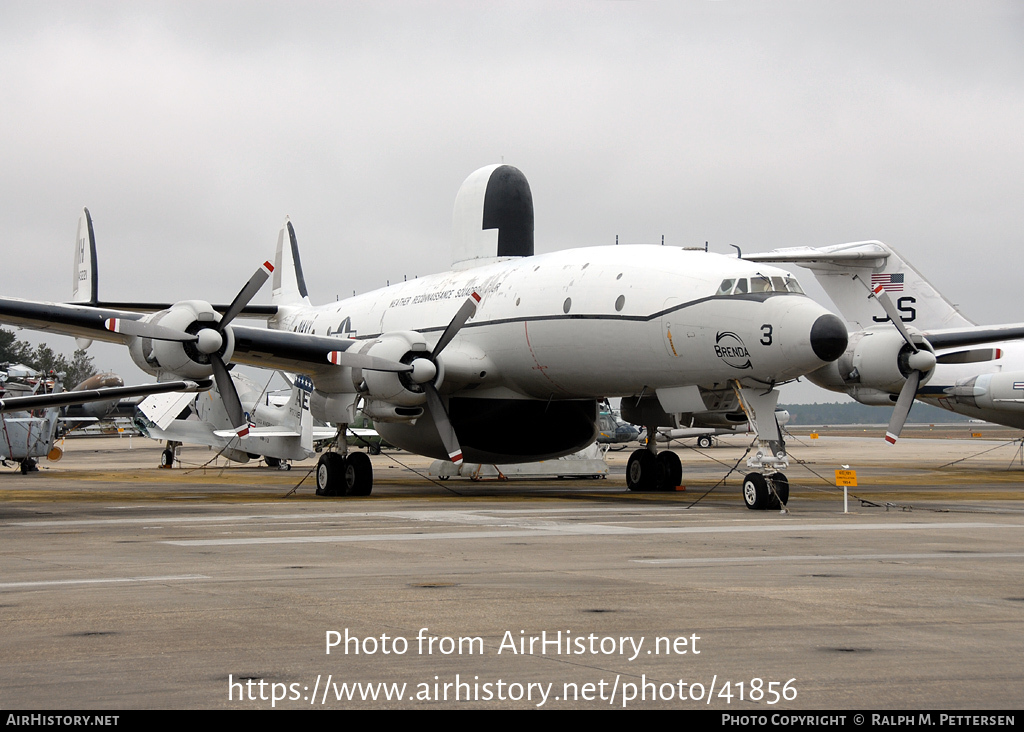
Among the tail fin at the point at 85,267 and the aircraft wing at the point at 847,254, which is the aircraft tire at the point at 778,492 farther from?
the tail fin at the point at 85,267

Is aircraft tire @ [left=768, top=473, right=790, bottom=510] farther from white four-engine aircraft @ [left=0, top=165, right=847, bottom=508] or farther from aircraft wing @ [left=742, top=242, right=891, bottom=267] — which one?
aircraft wing @ [left=742, top=242, right=891, bottom=267]

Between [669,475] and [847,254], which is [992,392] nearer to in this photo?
[847,254]

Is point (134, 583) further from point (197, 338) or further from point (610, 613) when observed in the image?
point (197, 338)

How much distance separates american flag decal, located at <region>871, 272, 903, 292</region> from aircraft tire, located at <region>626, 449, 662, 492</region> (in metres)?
11.6

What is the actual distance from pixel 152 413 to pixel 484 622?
30465 mm

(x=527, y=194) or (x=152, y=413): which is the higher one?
(x=527, y=194)

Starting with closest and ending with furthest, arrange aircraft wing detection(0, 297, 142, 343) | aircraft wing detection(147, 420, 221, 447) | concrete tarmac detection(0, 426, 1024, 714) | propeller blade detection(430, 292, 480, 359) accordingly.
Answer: concrete tarmac detection(0, 426, 1024, 714)
aircraft wing detection(0, 297, 142, 343)
propeller blade detection(430, 292, 480, 359)
aircraft wing detection(147, 420, 221, 447)

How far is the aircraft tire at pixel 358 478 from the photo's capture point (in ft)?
71.8

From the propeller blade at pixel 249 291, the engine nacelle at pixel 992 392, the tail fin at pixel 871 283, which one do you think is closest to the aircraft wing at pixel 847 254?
the tail fin at pixel 871 283

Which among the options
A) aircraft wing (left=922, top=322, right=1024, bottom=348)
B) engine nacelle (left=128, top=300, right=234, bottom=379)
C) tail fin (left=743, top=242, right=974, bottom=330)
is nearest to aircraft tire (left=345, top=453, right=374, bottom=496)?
engine nacelle (left=128, top=300, right=234, bottom=379)

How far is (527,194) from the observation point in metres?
25.2

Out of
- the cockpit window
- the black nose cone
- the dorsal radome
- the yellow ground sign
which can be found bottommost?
the yellow ground sign

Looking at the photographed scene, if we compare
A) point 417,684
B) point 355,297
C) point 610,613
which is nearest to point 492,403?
point 355,297

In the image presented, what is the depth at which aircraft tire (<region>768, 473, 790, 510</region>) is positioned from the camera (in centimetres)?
1652
